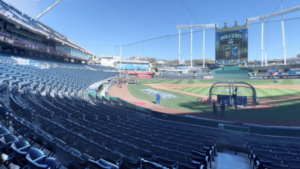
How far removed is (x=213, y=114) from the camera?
45.9 feet

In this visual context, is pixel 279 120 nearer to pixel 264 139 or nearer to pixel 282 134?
pixel 282 134

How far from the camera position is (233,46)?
37375 millimetres

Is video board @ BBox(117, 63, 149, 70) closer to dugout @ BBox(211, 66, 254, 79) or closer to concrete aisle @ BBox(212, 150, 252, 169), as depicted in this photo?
dugout @ BBox(211, 66, 254, 79)

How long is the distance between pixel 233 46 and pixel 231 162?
37.4 meters

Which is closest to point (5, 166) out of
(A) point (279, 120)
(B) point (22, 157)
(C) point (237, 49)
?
(B) point (22, 157)

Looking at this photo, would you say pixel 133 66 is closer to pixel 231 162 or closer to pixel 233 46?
pixel 233 46

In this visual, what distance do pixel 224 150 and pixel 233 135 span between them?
100 centimetres

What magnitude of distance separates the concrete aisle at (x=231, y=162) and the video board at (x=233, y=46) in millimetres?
35953

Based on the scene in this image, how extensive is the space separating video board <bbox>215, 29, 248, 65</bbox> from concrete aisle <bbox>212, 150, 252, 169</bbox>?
1415 inches

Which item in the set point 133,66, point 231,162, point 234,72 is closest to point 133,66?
point 133,66

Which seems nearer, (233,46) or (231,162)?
(231,162)

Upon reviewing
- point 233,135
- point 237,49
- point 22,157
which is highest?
point 237,49

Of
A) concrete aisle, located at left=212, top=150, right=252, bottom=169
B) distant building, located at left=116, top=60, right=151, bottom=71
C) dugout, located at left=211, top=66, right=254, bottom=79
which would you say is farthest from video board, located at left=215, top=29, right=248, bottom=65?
distant building, located at left=116, top=60, right=151, bottom=71

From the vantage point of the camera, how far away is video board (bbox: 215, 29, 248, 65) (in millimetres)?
36250
